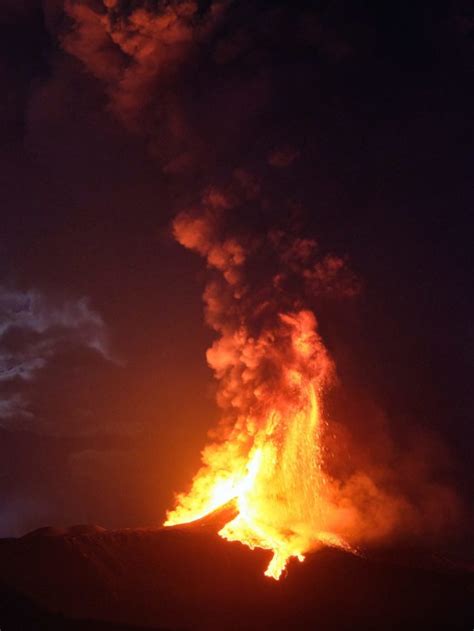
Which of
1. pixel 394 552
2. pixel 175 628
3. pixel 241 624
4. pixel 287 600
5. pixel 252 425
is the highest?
pixel 252 425

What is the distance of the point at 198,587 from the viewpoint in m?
22.0

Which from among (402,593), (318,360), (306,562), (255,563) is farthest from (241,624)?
(318,360)

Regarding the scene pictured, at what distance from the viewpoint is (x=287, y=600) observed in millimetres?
21922

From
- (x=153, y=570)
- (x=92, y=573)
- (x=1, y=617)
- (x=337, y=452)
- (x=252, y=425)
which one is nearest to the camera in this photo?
(x=1, y=617)

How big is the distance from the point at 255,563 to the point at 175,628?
6.07 m

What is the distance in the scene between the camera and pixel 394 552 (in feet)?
95.6

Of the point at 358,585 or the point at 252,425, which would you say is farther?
the point at 252,425

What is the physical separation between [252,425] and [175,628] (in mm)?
14384

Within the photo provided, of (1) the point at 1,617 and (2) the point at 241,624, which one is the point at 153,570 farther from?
(1) the point at 1,617

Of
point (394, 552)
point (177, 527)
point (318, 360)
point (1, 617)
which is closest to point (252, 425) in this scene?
point (318, 360)

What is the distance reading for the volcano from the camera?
18953 mm

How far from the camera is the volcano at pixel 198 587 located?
18953 mm

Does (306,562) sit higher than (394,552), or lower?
lower

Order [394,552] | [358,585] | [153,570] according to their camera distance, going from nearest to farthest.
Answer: [153,570]
[358,585]
[394,552]
